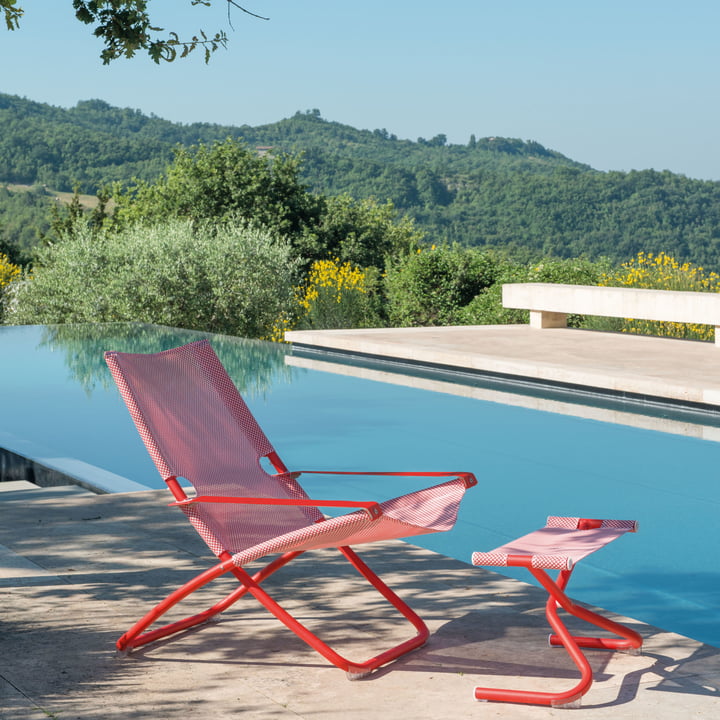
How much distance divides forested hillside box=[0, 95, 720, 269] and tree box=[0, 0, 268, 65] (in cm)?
3221

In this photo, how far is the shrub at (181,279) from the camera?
44.8 ft

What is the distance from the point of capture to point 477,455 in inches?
246

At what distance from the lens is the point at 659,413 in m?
7.62

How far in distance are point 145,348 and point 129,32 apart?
7.24 meters

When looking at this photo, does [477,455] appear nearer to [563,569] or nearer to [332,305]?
[563,569]

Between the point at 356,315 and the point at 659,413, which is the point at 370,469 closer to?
the point at 659,413

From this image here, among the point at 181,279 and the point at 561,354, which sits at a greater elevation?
the point at 181,279

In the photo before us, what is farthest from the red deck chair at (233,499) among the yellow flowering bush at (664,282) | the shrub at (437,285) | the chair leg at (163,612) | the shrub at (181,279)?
the shrub at (437,285)

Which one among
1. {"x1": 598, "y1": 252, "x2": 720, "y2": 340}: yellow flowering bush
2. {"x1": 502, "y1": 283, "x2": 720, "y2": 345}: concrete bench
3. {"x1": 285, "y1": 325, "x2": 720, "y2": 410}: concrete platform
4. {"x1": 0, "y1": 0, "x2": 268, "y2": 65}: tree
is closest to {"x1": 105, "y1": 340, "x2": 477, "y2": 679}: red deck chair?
{"x1": 0, "y1": 0, "x2": 268, "y2": 65}: tree

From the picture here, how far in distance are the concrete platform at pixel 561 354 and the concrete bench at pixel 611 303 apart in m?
0.26

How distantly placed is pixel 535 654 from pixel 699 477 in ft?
9.86

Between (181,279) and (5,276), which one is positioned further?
(5,276)

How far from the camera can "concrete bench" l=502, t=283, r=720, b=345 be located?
9.73 meters

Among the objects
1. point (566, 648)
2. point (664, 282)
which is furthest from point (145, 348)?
point (566, 648)
